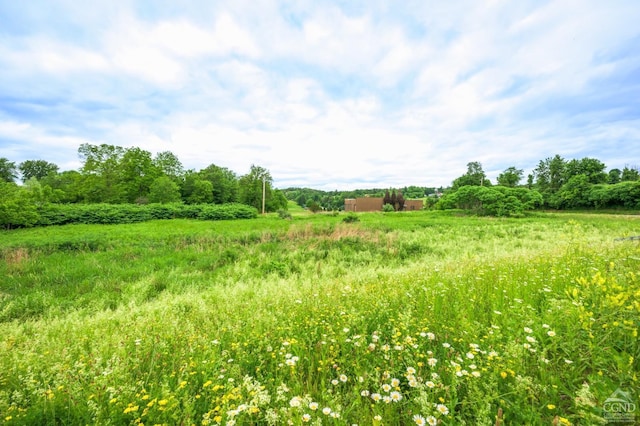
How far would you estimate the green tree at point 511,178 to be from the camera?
72.2 m

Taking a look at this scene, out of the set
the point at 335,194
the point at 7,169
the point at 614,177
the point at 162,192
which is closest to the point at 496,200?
the point at 614,177

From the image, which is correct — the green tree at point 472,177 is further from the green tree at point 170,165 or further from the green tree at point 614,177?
the green tree at point 170,165

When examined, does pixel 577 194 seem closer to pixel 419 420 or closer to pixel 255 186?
pixel 255 186

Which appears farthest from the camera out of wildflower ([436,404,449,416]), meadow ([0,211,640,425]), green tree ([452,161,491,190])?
green tree ([452,161,491,190])

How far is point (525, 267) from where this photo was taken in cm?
599

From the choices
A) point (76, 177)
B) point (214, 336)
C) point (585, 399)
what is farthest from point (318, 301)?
point (76, 177)

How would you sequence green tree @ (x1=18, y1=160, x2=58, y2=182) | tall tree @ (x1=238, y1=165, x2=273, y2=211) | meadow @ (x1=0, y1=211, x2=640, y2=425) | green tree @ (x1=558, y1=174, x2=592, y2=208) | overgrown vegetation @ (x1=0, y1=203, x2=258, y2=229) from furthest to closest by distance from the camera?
green tree @ (x1=18, y1=160, x2=58, y2=182) < tall tree @ (x1=238, y1=165, x2=273, y2=211) < green tree @ (x1=558, y1=174, x2=592, y2=208) < overgrown vegetation @ (x1=0, y1=203, x2=258, y2=229) < meadow @ (x1=0, y1=211, x2=640, y2=425)

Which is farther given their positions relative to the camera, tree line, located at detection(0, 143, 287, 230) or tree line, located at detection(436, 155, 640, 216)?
tree line, located at detection(436, 155, 640, 216)

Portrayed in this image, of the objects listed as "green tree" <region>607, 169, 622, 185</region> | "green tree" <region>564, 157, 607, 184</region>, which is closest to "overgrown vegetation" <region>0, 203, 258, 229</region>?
"green tree" <region>564, 157, 607, 184</region>

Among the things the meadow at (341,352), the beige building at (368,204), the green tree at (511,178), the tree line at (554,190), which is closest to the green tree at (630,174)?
the tree line at (554,190)

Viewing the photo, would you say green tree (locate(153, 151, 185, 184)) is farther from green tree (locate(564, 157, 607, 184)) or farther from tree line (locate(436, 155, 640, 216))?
green tree (locate(564, 157, 607, 184))

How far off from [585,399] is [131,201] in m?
60.9

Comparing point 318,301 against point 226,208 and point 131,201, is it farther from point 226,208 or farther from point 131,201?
point 131,201

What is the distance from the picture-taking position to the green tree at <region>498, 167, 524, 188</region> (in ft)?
237
